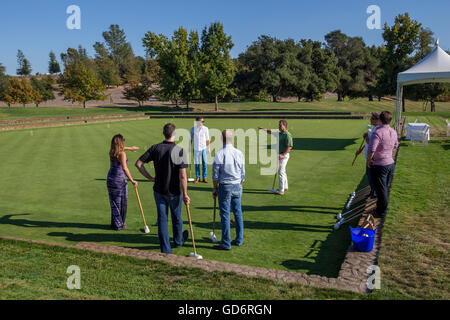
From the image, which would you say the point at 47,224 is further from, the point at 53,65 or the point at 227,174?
the point at 53,65

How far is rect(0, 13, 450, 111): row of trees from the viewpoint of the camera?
53.6m

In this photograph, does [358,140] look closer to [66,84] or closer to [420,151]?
[420,151]

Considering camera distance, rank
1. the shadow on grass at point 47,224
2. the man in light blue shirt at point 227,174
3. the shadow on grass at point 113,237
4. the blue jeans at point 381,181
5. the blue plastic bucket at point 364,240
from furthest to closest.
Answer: the shadow on grass at point 47,224 < the blue jeans at point 381,181 < the shadow on grass at point 113,237 < the man in light blue shirt at point 227,174 < the blue plastic bucket at point 364,240

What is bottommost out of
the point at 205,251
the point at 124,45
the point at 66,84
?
the point at 205,251

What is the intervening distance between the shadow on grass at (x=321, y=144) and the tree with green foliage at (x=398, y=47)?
124 ft

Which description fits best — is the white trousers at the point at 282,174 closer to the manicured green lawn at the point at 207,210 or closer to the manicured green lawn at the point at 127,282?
the manicured green lawn at the point at 207,210

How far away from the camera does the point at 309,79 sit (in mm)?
70188

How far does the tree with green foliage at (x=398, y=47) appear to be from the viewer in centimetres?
5269

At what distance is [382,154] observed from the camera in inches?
265

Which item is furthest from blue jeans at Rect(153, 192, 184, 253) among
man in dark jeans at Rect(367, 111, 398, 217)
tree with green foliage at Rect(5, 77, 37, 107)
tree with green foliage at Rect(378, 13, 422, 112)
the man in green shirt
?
tree with green foliage at Rect(5, 77, 37, 107)

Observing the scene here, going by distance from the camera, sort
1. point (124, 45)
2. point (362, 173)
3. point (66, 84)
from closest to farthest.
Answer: point (362, 173), point (66, 84), point (124, 45)

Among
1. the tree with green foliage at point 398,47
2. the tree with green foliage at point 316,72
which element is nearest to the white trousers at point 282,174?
the tree with green foliage at point 398,47
